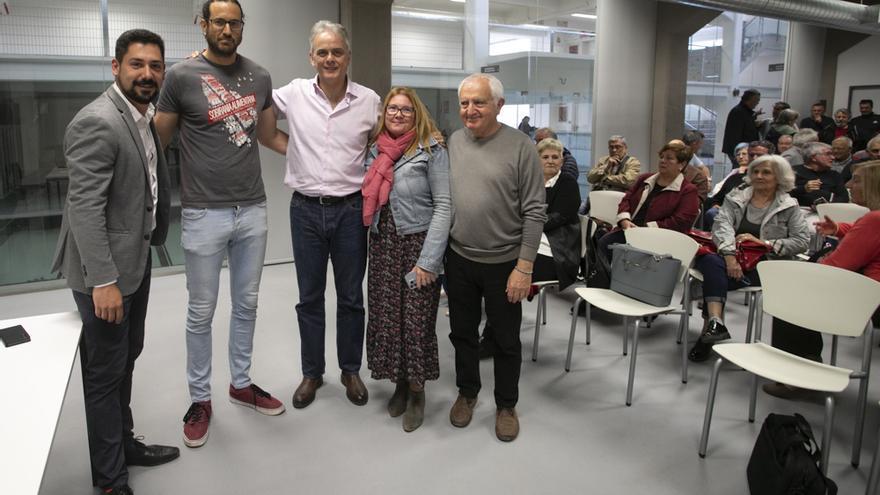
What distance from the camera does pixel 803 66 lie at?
10.9 metres

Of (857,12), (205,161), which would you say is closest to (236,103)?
(205,161)

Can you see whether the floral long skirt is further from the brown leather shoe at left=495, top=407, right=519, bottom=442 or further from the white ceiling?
the white ceiling

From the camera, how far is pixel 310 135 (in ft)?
8.74

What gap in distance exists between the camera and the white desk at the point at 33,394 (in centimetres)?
125

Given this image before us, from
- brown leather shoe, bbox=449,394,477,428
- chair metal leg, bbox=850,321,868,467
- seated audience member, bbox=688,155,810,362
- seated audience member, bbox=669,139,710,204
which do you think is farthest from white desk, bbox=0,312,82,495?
seated audience member, bbox=669,139,710,204

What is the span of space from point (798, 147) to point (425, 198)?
5.26 meters

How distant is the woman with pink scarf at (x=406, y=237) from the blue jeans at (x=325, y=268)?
0.10 metres

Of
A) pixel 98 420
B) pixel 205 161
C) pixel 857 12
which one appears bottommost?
pixel 98 420

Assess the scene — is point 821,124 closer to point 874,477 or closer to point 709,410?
point 709,410

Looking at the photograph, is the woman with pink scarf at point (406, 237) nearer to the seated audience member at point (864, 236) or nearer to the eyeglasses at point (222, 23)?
the eyeglasses at point (222, 23)

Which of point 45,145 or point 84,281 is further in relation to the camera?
point 45,145

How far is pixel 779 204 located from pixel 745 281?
1.64 feet

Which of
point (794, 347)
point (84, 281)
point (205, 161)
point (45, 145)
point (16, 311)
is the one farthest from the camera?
point (45, 145)

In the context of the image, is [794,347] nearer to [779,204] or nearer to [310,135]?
[779,204]
